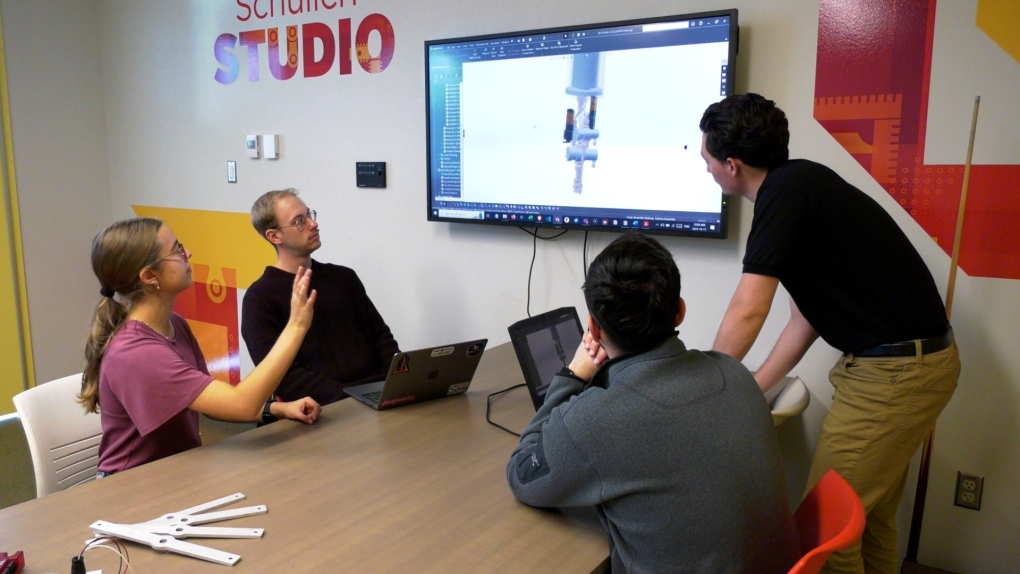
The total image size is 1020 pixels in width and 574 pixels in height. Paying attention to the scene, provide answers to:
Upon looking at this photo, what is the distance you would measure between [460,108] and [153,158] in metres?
2.41

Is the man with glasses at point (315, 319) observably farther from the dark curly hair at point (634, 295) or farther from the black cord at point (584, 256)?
the dark curly hair at point (634, 295)

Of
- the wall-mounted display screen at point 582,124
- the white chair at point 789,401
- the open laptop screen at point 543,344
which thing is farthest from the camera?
the wall-mounted display screen at point 582,124

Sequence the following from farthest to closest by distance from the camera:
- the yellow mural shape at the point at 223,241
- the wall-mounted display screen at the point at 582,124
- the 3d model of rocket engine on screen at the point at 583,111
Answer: the yellow mural shape at the point at 223,241 → the 3d model of rocket engine on screen at the point at 583,111 → the wall-mounted display screen at the point at 582,124

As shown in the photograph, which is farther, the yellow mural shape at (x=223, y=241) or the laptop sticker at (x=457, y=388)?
the yellow mural shape at (x=223, y=241)

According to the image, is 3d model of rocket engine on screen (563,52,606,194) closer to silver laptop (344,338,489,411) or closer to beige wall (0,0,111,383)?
silver laptop (344,338,489,411)

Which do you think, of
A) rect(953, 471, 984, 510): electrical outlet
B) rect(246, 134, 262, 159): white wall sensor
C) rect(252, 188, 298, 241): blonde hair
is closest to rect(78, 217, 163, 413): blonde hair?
rect(252, 188, 298, 241): blonde hair

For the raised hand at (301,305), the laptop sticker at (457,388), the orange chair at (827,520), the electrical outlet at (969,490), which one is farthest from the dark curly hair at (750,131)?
the electrical outlet at (969,490)

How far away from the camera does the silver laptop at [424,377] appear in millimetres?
2062

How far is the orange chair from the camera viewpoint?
1.20m

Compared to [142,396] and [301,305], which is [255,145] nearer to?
[301,305]

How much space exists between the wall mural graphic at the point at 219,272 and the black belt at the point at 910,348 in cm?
305

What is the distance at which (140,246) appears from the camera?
6.15 ft

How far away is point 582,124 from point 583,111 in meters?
0.05

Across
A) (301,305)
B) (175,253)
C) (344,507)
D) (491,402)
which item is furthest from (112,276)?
(491,402)
